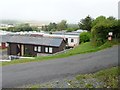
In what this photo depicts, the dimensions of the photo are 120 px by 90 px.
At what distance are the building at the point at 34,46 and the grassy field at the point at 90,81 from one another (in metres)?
19.5

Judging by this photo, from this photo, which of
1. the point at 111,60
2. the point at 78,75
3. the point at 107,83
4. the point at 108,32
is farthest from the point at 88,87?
the point at 108,32

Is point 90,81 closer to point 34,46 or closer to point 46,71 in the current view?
point 46,71

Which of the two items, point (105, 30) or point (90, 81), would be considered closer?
point (90, 81)

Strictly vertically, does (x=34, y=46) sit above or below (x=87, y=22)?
below

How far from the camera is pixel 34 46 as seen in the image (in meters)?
29.6

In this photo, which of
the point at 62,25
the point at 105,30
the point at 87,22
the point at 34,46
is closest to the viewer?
the point at 105,30

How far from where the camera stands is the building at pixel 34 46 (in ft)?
93.9

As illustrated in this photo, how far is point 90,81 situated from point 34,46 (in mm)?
21998

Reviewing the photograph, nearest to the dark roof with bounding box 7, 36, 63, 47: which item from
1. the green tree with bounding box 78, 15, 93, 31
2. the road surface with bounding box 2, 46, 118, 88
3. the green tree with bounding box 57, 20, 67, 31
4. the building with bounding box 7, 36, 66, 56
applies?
the building with bounding box 7, 36, 66, 56

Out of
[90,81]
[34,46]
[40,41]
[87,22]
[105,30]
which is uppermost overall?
[87,22]

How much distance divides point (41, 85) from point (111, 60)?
484 centimetres

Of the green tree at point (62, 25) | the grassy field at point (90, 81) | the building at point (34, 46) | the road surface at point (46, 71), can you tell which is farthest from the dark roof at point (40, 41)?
the green tree at point (62, 25)

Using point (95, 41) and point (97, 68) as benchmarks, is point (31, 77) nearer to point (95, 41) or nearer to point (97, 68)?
point (97, 68)

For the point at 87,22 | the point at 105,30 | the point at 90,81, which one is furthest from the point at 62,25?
the point at 90,81
